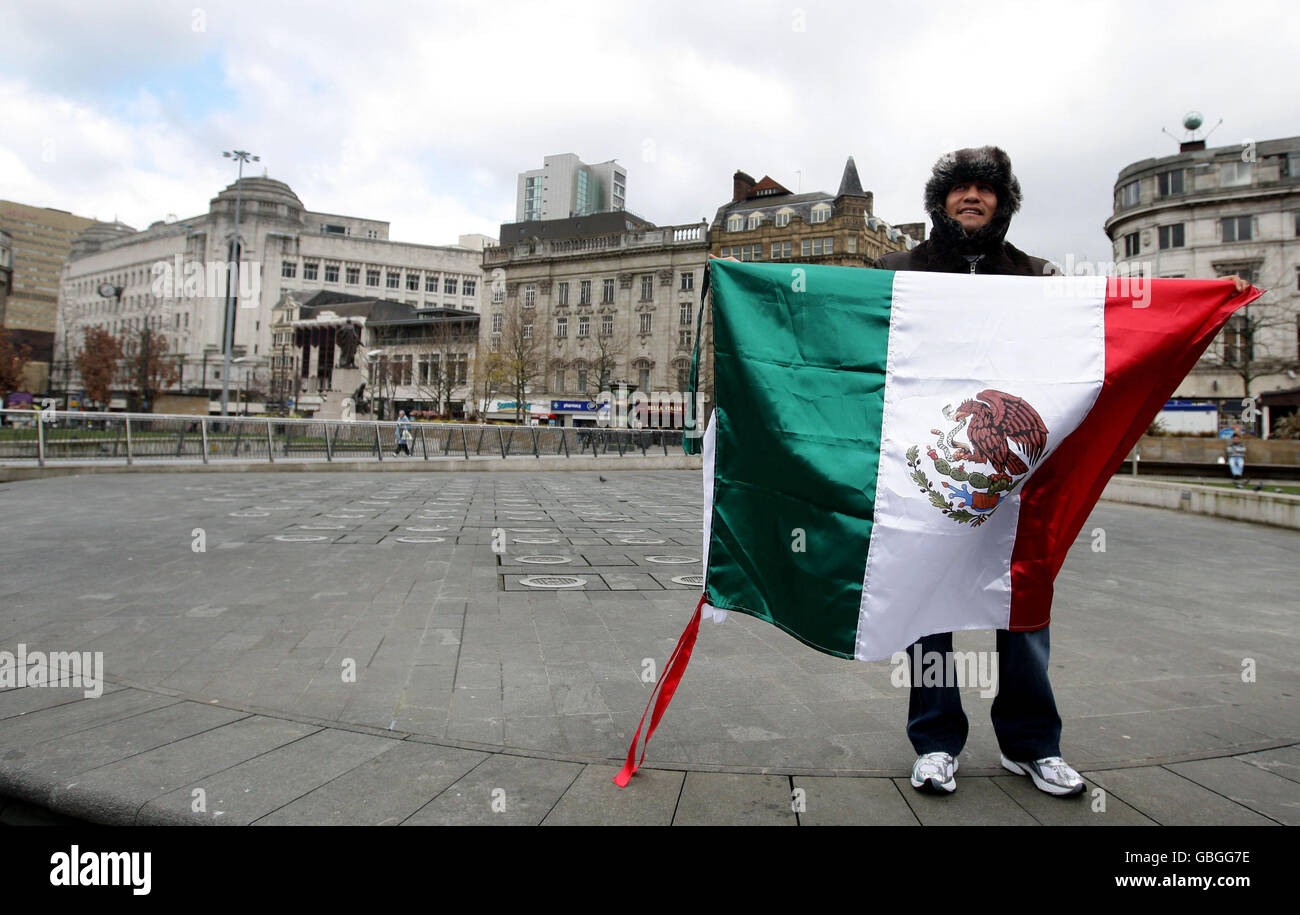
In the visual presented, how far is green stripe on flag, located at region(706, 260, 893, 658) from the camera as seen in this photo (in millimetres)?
2955

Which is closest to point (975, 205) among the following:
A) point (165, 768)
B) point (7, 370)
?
point (165, 768)

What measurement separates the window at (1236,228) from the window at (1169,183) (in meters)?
3.72

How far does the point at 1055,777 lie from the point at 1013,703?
0.30 m

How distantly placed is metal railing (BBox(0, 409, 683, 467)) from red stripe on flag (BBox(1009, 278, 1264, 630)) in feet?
66.4

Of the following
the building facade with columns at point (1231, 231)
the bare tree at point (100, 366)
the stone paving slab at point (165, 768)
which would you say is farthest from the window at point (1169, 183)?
the bare tree at point (100, 366)

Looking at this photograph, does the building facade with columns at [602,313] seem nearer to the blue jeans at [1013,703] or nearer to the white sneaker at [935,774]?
the blue jeans at [1013,703]

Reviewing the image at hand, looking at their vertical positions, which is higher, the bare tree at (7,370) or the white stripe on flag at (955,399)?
the bare tree at (7,370)

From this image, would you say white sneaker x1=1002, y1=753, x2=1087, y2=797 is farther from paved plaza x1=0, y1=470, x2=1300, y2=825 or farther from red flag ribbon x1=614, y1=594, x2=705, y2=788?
red flag ribbon x1=614, y1=594, x2=705, y2=788

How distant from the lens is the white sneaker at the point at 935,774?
2.94 meters

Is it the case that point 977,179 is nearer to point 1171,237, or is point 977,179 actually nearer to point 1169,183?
point 1171,237

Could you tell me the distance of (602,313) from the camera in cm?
7544

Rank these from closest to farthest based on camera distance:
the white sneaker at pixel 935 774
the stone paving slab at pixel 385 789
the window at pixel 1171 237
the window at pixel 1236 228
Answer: the stone paving slab at pixel 385 789
the white sneaker at pixel 935 774
the window at pixel 1236 228
the window at pixel 1171 237

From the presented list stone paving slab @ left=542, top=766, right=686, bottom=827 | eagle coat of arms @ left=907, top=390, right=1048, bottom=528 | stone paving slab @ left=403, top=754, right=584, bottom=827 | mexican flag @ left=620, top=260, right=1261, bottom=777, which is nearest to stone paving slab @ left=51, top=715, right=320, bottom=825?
stone paving slab @ left=403, top=754, right=584, bottom=827
